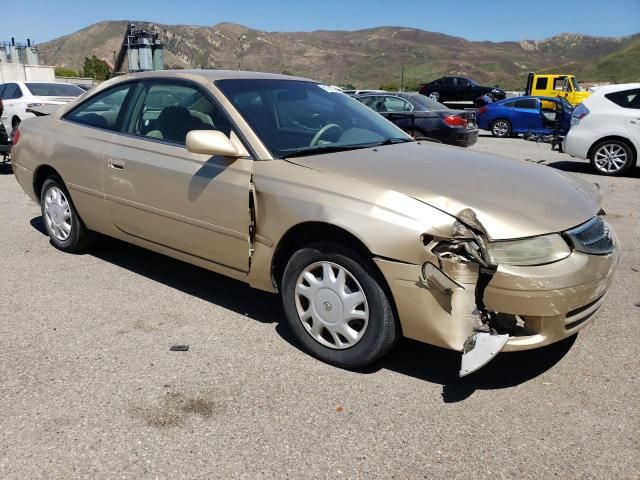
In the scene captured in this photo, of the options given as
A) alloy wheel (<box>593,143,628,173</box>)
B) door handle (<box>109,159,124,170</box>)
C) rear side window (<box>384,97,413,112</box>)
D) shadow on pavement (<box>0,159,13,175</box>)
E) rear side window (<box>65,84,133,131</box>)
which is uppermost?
rear side window (<box>65,84,133,131</box>)

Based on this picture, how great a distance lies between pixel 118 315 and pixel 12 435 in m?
1.36

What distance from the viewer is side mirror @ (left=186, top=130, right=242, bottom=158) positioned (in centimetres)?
328

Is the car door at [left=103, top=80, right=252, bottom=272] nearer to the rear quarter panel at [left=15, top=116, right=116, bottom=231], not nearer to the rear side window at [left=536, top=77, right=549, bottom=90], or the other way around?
the rear quarter panel at [left=15, top=116, right=116, bottom=231]

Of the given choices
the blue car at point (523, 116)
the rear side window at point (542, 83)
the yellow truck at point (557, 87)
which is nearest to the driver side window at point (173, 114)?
the blue car at point (523, 116)

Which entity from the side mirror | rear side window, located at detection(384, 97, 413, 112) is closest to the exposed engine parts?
the side mirror

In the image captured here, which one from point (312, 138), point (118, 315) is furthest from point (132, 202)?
point (312, 138)

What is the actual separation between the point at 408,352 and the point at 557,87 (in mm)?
25030

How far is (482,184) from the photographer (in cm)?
308

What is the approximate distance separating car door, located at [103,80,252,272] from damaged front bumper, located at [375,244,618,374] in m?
1.07

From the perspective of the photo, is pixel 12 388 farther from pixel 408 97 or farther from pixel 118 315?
pixel 408 97

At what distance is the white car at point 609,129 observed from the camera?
9.74 metres

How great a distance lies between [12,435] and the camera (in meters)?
2.52

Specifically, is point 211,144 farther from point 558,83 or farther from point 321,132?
point 558,83

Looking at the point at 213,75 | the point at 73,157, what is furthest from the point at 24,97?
the point at 213,75
